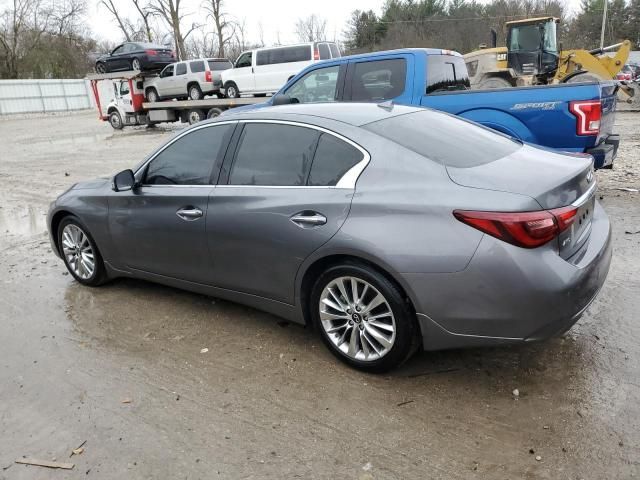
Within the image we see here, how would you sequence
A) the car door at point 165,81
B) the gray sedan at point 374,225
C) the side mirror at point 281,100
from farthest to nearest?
the car door at point 165,81 < the side mirror at point 281,100 < the gray sedan at point 374,225

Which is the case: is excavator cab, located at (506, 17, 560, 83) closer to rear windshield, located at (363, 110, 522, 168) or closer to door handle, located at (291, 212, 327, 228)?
rear windshield, located at (363, 110, 522, 168)

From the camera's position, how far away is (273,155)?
3668mm

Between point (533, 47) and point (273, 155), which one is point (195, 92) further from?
point (273, 155)

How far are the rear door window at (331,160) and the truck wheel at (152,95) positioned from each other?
22170 millimetres

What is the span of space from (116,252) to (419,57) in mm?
4546

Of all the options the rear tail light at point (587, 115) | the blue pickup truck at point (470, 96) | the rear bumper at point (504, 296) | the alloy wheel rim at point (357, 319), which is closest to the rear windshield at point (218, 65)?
the blue pickup truck at point (470, 96)

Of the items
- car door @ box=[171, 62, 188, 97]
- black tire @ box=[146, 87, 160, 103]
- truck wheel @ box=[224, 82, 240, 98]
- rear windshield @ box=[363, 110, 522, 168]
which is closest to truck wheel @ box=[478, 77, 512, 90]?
truck wheel @ box=[224, 82, 240, 98]

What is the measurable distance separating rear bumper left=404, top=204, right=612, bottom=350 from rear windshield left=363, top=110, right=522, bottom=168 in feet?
2.25

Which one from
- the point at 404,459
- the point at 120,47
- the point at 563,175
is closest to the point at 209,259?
the point at 404,459

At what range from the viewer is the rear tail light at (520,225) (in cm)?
270

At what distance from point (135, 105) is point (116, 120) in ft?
6.65

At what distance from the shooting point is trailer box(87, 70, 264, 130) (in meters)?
20.6

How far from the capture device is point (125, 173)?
4.41m

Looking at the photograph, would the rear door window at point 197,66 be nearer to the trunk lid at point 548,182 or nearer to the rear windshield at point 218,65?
the rear windshield at point 218,65
